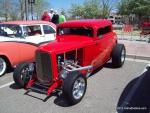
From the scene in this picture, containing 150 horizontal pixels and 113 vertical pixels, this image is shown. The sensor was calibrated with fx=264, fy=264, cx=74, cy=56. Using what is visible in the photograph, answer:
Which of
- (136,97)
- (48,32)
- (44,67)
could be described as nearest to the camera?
(136,97)

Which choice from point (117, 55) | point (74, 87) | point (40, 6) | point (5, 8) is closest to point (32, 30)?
point (117, 55)

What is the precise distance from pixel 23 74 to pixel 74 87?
155cm

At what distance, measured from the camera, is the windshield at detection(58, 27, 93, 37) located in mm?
7118

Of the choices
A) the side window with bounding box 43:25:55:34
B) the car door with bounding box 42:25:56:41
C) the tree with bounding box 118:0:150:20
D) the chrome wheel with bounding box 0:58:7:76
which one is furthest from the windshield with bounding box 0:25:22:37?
the tree with bounding box 118:0:150:20

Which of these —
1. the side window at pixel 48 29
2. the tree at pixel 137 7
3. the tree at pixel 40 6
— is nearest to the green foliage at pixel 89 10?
the tree at pixel 40 6

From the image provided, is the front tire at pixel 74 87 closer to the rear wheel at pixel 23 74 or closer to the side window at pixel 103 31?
the rear wheel at pixel 23 74

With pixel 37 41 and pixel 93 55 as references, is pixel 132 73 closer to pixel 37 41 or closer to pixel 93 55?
pixel 93 55

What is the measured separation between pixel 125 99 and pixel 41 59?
2059mm

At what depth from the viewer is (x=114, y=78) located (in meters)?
7.47

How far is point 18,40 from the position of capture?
812cm

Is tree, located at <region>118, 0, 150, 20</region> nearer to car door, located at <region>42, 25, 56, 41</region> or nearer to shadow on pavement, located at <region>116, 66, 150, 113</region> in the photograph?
car door, located at <region>42, 25, 56, 41</region>

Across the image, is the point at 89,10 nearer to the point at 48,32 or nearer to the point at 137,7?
the point at 137,7

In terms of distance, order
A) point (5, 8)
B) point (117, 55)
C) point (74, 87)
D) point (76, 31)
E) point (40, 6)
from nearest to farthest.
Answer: point (74, 87)
point (76, 31)
point (117, 55)
point (5, 8)
point (40, 6)

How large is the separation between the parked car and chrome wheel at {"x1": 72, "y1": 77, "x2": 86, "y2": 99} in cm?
297
